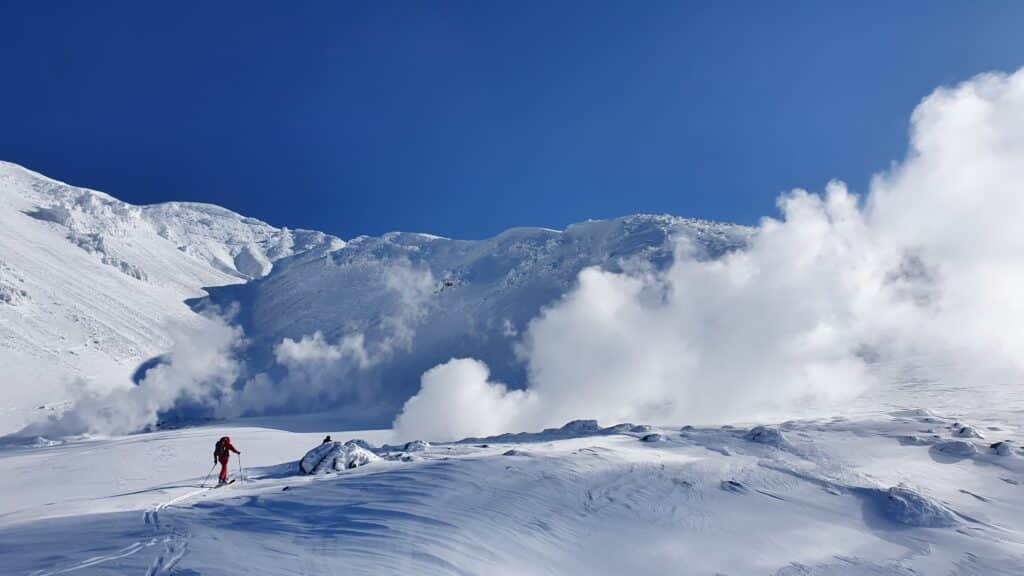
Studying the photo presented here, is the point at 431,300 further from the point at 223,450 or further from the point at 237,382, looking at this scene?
the point at 223,450

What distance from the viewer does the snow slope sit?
281 feet

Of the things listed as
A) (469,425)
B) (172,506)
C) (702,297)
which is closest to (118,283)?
(469,425)

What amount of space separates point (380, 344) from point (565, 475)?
276 ft

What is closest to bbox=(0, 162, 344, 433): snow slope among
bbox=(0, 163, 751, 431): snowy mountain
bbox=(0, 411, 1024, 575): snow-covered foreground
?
bbox=(0, 163, 751, 431): snowy mountain

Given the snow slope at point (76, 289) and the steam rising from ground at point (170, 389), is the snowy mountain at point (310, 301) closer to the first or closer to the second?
the snow slope at point (76, 289)

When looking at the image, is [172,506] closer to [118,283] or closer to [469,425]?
[469,425]

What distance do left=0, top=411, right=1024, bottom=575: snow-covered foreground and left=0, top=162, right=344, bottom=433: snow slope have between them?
71468 millimetres

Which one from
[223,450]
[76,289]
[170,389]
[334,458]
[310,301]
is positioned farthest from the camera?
[310,301]

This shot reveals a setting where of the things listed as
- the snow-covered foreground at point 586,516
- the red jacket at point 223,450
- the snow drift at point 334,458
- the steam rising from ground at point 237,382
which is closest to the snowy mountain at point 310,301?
the steam rising from ground at point 237,382

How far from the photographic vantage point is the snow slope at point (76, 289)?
85.5m

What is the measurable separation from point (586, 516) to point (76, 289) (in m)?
123

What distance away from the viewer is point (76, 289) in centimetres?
11106

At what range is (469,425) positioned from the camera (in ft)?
194

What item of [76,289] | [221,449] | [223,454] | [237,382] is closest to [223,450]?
[221,449]
